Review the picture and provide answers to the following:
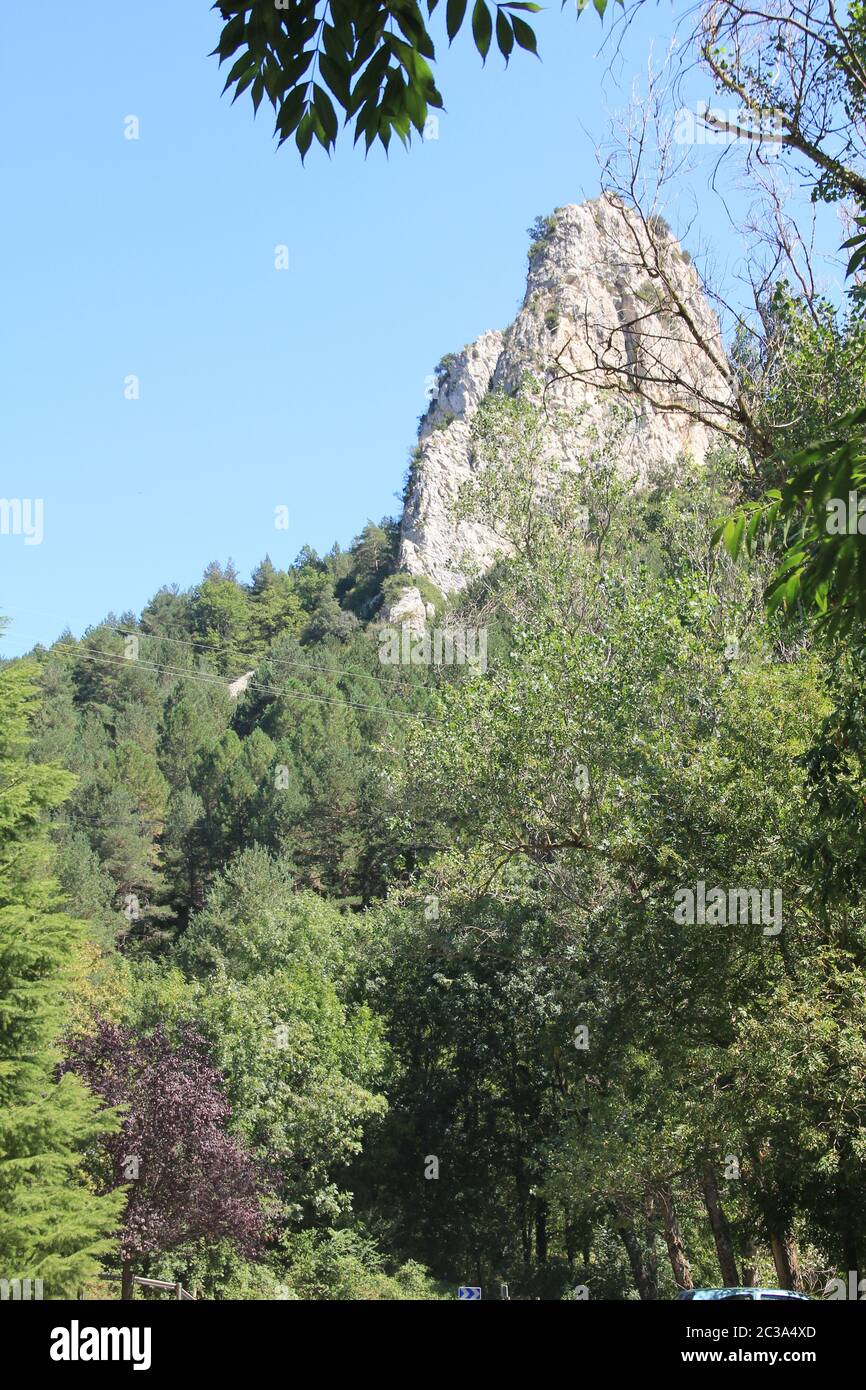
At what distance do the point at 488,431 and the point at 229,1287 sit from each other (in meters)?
17.5

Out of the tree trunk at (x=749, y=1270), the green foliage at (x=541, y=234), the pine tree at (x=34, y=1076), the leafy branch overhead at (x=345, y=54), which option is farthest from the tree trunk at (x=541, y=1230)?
the green foliage at (x=541, y=234)

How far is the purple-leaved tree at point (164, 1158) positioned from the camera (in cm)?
2147

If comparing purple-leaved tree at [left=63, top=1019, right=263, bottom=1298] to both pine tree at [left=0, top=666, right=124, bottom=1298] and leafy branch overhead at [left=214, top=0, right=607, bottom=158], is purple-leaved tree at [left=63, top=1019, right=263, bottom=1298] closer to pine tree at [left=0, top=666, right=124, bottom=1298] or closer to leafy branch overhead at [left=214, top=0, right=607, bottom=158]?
pine tree at [left=0, top=666, right=124, bottom=1298]

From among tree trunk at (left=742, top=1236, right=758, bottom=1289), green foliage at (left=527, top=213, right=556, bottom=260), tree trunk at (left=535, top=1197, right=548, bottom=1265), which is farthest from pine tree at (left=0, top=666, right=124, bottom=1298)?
green foliage at (left=527, top=213, right=556, bottom=260)

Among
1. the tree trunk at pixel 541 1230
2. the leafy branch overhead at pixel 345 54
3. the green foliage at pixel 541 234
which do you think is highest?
the green foliage at pixel 541 234

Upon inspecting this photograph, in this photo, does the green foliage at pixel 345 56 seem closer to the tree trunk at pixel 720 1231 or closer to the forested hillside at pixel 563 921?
the forested hillside at pixel 563 921

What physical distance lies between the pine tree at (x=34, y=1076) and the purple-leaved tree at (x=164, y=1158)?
0.88m

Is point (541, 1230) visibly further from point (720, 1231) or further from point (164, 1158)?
point (720, 1231)

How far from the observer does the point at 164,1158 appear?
2197 cm

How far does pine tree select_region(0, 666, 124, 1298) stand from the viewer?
17.1 meters

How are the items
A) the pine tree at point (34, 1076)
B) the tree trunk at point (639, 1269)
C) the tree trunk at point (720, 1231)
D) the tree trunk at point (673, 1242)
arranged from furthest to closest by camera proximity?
the tree trunk at point (639, 1269) → the tree trunk at point (673, 1242) → the pine tree at point (34, 1076) → the tree trunk at point (720, 1231)

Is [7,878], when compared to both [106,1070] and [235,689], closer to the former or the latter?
[106,1070]

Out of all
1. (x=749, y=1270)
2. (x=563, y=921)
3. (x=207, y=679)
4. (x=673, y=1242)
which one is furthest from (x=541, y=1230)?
(x=207, y=679)
